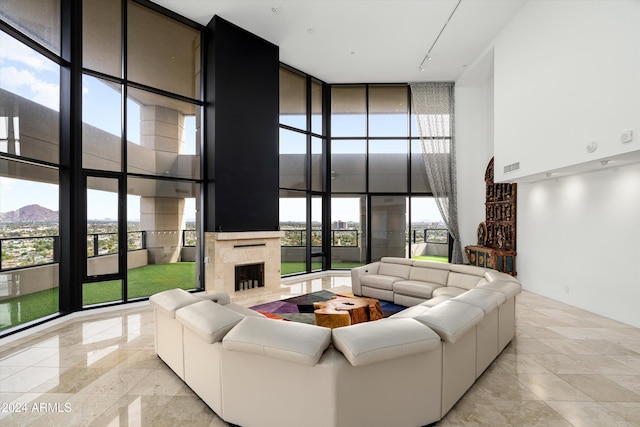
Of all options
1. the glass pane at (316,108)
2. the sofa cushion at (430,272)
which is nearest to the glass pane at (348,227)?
the glass pane at (316,108)

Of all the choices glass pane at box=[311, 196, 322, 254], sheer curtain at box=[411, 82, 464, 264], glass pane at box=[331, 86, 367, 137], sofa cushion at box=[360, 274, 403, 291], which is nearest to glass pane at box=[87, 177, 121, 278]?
sofa cushion at box=[360, 274, 403, 291]

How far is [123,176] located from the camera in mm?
5109

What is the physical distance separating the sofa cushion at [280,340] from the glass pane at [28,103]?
156 inches

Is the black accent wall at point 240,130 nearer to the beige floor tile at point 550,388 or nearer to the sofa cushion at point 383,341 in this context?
the sofa cushion at point 383,341

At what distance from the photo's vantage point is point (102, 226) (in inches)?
195

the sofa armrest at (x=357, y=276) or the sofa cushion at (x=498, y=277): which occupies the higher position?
the sofa cushion at (x=498, y=277)

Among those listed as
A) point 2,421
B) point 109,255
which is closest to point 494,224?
point 109,255

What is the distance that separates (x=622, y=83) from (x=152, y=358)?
5.87 m

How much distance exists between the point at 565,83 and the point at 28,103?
7.17 metres

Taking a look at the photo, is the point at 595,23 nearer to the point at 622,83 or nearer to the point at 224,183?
the point at 622,83

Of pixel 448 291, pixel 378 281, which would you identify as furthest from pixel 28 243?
pixel 448 291

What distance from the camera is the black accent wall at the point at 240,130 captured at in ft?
19.0

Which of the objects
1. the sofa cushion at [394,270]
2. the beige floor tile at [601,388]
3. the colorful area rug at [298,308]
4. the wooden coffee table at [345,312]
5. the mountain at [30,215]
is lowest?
the colorful area rug at [298,308]

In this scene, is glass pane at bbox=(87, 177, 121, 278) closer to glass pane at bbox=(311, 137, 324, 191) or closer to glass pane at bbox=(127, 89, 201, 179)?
glass pane at bbox=(127, 89, 201, 179)
